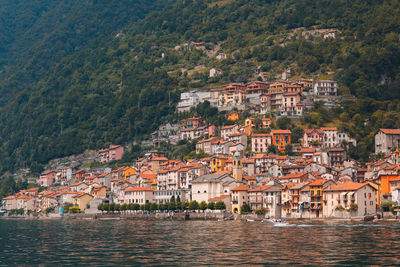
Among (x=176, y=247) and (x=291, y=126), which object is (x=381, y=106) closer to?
(x=291, y=126)

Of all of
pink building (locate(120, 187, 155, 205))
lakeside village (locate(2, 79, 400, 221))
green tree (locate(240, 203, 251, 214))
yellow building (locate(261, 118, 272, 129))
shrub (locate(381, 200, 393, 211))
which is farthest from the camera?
yellow building (locate(261, 118, 272, 129))

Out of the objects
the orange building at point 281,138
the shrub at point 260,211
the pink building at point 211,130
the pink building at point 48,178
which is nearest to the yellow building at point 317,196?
the shrub at point 260,211

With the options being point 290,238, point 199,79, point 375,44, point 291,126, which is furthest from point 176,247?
point 199,79

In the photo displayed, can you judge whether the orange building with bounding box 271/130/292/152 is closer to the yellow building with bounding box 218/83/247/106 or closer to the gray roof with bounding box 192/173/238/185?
the gray roof with bounding box 192/173/238/185

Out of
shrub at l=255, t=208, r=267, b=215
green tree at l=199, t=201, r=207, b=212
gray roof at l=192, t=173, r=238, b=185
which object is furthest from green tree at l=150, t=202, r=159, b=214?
shrub at l=255, t=208, r=267, b=215

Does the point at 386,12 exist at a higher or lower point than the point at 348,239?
higher

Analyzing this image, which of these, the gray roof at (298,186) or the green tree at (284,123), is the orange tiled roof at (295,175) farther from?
the green tree at (284,123)
